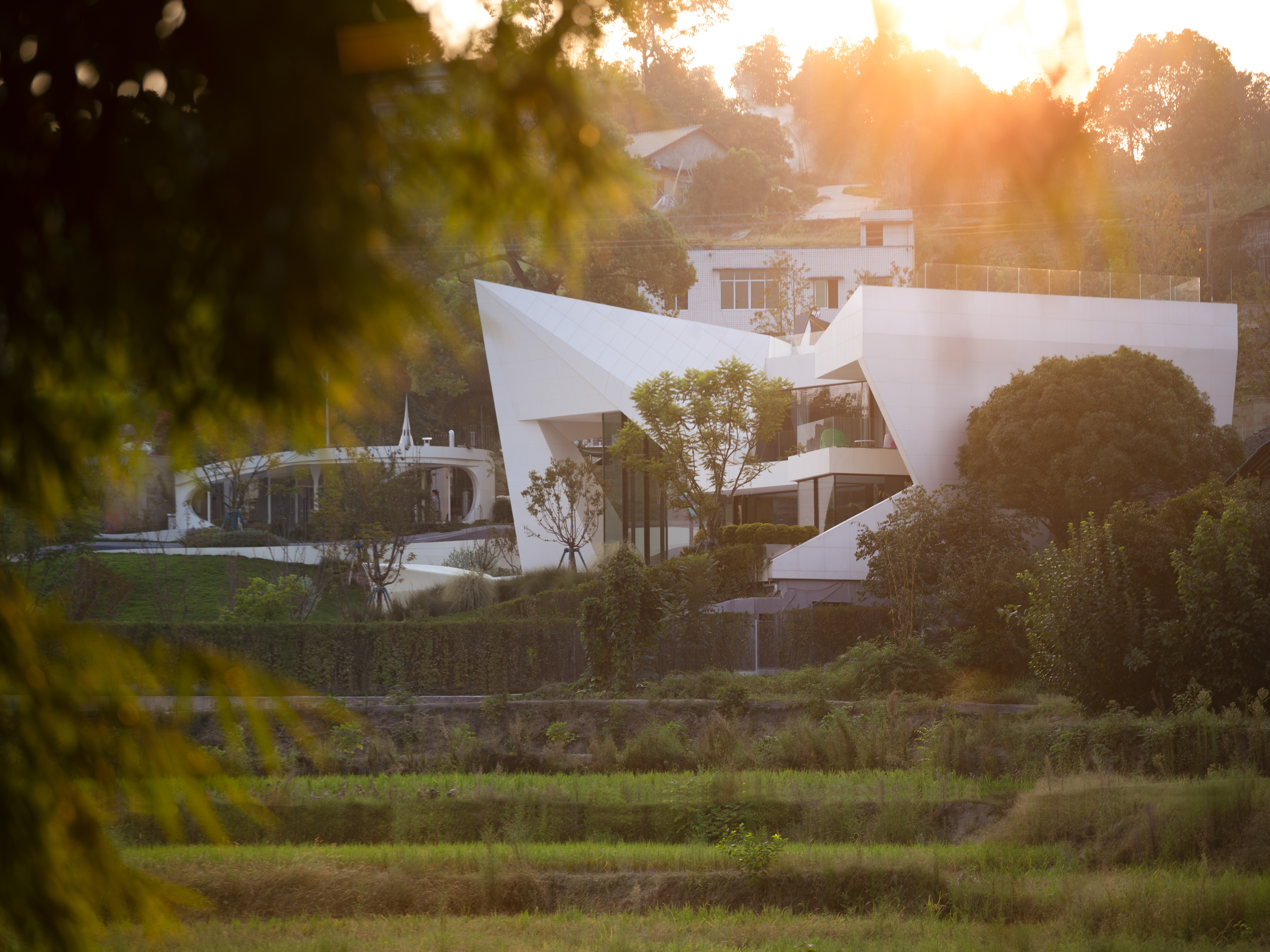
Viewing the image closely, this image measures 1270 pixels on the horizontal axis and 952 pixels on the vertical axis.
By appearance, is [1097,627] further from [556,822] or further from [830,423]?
[830,423]

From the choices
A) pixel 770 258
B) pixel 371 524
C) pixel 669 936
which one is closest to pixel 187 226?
pixel 669 936

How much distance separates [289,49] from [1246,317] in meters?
55.9

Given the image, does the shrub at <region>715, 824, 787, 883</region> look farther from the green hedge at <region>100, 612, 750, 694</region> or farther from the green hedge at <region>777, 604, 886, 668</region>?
the green hedge at <region>777, 604, 886, 668</region>

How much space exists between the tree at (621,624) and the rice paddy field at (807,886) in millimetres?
7816

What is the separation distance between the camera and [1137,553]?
50.6ft

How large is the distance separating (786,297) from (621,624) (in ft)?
147

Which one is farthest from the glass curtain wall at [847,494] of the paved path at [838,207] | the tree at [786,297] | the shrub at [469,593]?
the paved path at [838,207]

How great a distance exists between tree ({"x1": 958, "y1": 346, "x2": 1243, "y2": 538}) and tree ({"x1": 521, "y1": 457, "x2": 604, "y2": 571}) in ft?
48.0

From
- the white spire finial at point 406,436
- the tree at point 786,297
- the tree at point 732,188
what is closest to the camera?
the white spire finial at point 406,436

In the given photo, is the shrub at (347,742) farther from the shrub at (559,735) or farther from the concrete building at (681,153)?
the concrete building at (681,153)

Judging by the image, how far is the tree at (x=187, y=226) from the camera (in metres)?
1.50

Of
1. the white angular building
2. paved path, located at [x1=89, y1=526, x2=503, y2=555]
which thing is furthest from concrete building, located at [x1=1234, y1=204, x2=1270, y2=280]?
paved path, located at [x1=89, y1=526, x2=503, y2=555]

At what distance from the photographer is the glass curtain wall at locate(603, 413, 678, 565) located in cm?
A: 4119

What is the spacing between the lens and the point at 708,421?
107 feet
